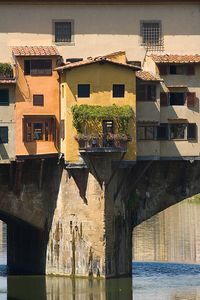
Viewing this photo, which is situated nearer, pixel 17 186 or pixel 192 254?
pixel 17 186

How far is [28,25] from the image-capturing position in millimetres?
107500

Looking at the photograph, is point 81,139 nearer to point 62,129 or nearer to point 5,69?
point 62,129

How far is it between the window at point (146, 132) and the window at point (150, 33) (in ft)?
20.2

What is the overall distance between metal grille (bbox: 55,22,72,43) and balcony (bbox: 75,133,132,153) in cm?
844

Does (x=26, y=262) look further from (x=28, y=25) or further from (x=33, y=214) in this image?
(x=28, y=25)

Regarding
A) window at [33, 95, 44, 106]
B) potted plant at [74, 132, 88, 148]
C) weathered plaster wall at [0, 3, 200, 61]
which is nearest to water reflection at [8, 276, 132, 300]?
potted plant at [74, 132, 88, 148]

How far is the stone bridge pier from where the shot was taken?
10356 cm

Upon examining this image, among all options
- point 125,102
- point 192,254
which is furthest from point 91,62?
point 192,254

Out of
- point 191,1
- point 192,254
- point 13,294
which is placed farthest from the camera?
point 192,254

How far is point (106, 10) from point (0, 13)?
7151 mm

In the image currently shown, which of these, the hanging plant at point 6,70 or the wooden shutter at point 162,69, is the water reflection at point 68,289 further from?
the wooden shutter at point 162,69

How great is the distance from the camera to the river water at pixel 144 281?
330 feet

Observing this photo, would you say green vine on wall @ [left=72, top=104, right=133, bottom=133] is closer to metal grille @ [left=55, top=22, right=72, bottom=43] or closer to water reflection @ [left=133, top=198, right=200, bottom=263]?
metal grille @ [left=55, top=22, right=72, bottom=43]

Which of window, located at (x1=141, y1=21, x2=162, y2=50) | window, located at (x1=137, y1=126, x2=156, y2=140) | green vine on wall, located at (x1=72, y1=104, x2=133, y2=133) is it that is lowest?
window, located at (x1=137, y1=126, x2=156, y2=140)
